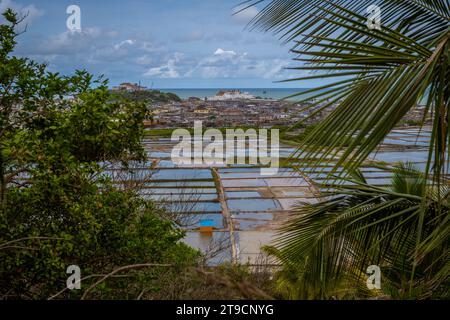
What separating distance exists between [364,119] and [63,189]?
2361 millimetres

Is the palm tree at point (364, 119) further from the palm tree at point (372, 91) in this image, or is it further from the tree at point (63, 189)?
the tree at point (63, 189)

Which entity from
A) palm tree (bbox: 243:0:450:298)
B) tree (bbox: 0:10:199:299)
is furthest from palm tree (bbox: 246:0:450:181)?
tree (bbox: 0:10:199:299)

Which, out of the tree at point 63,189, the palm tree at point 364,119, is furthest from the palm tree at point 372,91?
the tree at point 63,189

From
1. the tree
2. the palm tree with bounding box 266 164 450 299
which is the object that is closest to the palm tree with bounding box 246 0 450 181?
the palm tree with bounding box 266 164 450 299

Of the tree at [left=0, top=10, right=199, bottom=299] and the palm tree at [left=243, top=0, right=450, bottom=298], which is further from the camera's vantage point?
the tree at [left=0, top=10, right=199, bottom=299]

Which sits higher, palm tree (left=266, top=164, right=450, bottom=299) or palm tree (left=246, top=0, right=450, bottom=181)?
palm tree (left=246, top=0, right=450, bottom=181)

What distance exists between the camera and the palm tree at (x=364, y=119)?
1.21m

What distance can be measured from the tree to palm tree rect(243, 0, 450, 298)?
1.04 meters

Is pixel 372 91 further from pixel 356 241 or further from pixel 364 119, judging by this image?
pixel 356 241

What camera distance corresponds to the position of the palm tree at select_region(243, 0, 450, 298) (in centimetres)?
121

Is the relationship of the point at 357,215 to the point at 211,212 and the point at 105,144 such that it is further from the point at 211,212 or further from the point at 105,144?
the point at 211,212

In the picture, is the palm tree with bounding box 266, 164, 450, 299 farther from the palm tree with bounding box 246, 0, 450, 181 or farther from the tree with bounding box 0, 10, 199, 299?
the palm tree with bounding box 246, 0, 450, 181

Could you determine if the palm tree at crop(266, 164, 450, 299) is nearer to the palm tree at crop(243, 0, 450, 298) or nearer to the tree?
the palm tree at crop(243, 0, 450, 298)

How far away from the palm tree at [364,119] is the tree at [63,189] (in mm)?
1035
